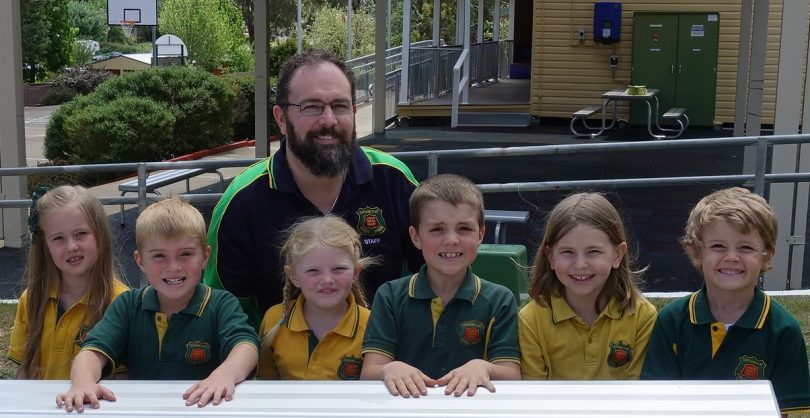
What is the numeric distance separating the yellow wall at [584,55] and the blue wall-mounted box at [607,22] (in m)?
0.30

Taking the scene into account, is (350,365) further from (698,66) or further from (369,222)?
(698,66)

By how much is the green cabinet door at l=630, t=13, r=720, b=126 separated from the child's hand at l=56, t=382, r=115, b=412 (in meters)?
18.9

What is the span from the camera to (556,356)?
2.78 meters

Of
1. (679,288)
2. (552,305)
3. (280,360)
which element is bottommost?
(679,288)

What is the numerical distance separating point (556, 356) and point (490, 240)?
614 centimetres

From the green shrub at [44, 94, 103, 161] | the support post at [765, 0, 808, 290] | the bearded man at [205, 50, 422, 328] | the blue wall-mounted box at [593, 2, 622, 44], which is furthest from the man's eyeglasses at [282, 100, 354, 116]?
the blue wall-mounted box at [593, 2, 622, 44]

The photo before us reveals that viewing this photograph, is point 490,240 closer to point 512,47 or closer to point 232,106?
point 232,106

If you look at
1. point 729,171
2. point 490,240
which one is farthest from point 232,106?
point 490,240

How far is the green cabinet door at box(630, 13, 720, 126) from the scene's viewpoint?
19734mm

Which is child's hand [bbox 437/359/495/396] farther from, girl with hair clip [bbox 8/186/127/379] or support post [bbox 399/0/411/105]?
support post [bbox 399/0/411/105]

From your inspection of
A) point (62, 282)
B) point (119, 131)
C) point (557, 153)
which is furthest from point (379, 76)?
point (62, 282)

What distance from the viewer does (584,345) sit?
9.10 feet

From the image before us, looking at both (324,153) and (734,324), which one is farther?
(324,153)

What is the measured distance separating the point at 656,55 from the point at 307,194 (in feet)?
57.7
